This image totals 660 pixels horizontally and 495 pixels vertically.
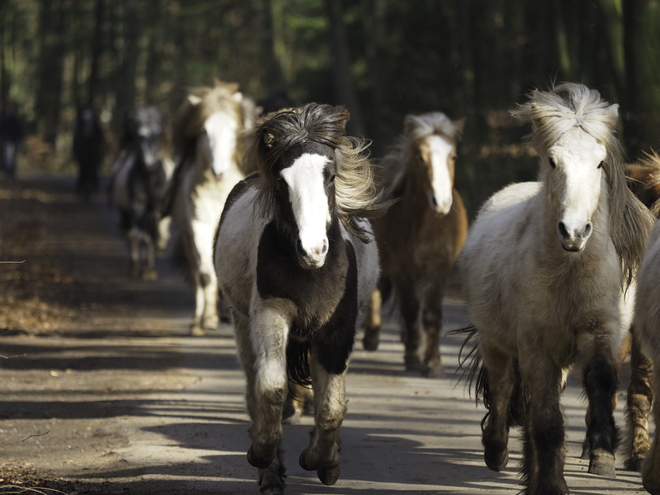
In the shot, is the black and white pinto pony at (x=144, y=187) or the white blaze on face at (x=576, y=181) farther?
the black and white pinto pony at (x=144, y=187)

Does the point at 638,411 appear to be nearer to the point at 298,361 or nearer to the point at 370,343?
the point at 298,361

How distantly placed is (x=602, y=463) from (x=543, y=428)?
495 millimetres

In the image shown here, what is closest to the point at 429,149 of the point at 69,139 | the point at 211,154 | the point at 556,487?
the point at 211,154

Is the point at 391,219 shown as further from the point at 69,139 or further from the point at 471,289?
the point at 69,139

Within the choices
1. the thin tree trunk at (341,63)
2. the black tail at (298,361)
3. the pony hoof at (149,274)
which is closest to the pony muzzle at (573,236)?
the black tail at (298,361)

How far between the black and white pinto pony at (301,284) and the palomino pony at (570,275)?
1.07m

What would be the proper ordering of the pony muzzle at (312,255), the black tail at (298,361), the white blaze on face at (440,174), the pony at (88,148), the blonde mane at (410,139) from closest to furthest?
the pony muzzle at (312,255) < the black tail at (298,361) < the white blaze on face at (440,174) < the blonde mane at (410,139) < the pony at (88,148)

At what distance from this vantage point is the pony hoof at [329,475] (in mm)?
5324

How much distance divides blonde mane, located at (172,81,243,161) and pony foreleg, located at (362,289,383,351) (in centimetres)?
255

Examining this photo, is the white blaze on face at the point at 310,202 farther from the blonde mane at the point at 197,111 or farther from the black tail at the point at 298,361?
the blonde mane at the point at 197,111

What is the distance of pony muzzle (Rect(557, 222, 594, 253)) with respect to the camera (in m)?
4.62

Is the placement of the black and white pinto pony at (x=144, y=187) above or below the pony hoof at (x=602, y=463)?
above

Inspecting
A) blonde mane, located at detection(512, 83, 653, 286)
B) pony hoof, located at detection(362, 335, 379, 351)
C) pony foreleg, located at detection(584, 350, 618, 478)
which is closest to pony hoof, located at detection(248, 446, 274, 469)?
pony foreleg, located at detection(584, 350, 618, 478)

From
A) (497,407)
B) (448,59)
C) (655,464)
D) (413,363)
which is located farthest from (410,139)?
(448,59)
